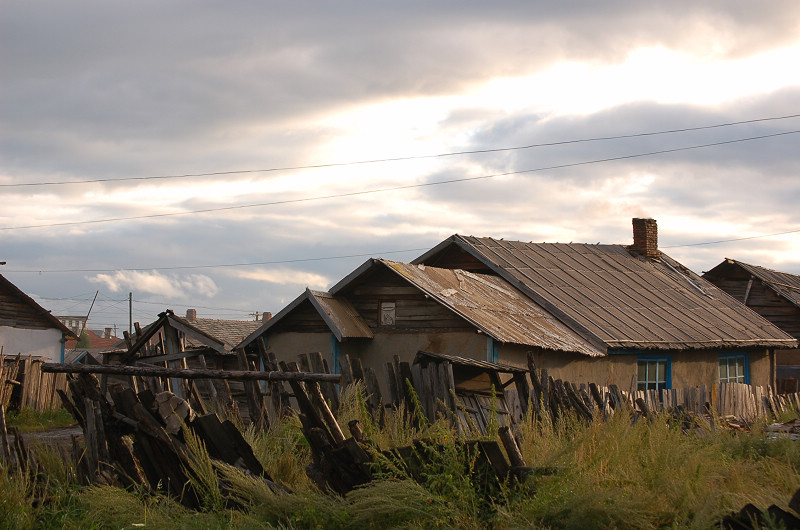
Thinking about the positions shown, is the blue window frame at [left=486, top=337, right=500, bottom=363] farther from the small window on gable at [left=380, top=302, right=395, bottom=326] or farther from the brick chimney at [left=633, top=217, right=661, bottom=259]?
the brick chimney at [left=633, top=217, right=661, bottom=259]

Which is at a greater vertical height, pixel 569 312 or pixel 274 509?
pixel 569 312

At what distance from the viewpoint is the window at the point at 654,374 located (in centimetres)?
1911

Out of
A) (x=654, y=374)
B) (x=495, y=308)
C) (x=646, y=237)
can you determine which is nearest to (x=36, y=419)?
(x=495, y=308)

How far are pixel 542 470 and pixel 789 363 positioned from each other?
24367mm

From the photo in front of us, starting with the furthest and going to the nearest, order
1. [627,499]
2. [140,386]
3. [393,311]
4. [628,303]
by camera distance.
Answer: [628,303] → [393,311] → [140,386] → [627,499]

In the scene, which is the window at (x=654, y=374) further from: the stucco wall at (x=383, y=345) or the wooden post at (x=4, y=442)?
the wooden post at (x=4, y=442)

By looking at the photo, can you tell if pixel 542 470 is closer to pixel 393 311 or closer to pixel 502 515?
pixel 502 515

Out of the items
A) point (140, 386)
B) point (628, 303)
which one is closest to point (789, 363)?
point (628, 303)

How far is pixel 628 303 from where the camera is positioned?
21797 millimetres

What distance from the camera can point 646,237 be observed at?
88.9 ft

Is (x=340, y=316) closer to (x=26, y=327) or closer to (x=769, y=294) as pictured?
(x=26, y=327)

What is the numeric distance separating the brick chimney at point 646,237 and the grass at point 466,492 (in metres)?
19.1

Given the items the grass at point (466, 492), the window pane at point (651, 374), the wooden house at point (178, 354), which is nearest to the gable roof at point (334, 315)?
the wooden house at point (178, 354)

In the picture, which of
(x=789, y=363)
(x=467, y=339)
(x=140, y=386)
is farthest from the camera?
(x=789, y=363)
